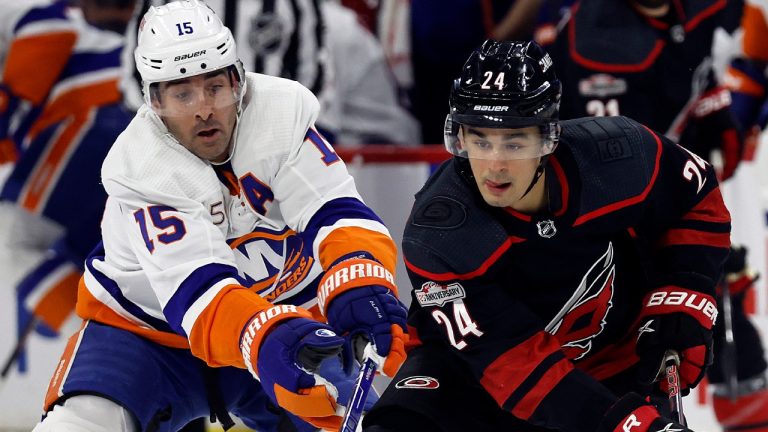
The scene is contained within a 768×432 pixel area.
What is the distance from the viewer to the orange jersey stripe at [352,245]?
11.8 feet

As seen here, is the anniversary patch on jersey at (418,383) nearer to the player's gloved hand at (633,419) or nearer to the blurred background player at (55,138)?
the player's gloved hand at (633,419)

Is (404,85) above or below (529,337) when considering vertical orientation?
below

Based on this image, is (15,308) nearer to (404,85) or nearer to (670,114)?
(404,85)

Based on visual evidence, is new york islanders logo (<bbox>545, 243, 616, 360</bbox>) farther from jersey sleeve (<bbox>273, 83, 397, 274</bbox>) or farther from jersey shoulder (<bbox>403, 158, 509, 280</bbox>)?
jersey sleeve (<bbox>273, 83, 397, 274</bbox>)

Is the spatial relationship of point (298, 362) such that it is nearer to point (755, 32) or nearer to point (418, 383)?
point (418, 383)

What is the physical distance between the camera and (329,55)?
18.2 feet

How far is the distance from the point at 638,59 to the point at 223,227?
178cm

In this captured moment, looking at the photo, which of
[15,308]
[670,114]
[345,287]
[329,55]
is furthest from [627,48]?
[15,308]

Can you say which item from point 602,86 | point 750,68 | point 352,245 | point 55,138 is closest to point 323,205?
point 352,245

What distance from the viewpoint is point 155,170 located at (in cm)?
363

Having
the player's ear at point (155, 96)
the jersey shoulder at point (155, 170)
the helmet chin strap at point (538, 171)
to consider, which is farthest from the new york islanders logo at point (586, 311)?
the player's ear at point (155, 96)

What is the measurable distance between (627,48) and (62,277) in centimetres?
214

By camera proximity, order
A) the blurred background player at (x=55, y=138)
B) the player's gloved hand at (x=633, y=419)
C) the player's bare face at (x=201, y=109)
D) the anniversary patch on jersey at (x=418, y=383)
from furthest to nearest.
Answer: the blurred background player at (x=55, y=138) → the player's bare face at (x=201, y=109) → the anniversary patch on jersey at (x=418, y=383) → the player's gloved hand at (x=633, y=419)

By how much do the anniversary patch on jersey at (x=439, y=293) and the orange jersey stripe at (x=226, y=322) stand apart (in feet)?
1.10
